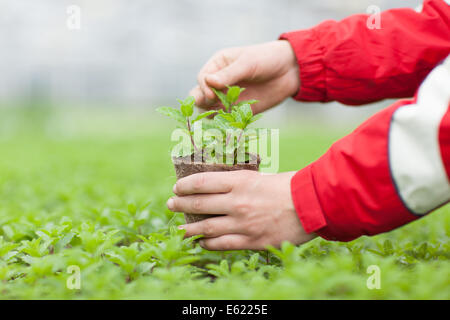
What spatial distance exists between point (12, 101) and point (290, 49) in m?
11.2

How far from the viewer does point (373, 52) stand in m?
1.97

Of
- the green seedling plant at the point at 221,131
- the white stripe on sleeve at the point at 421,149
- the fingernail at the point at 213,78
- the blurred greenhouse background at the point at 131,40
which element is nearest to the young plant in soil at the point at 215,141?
the green seedling plant at the point at 221,131

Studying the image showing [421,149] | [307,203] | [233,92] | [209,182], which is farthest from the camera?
[233,92]

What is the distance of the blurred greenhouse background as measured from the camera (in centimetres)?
1309

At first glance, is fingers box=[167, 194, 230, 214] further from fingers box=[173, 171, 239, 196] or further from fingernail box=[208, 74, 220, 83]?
fingernail box=[208, 74, 220, 83]

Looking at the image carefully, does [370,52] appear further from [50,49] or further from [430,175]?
[50,49]

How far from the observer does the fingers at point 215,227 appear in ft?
4.52

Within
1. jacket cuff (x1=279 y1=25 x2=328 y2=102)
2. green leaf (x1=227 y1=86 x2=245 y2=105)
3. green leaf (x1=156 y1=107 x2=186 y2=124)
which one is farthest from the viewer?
jacket cuff (x1=279 y1=25 x2=328 y2=102)

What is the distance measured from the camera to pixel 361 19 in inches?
78.4

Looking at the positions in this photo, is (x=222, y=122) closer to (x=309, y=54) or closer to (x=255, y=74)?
(x=255, y=74)

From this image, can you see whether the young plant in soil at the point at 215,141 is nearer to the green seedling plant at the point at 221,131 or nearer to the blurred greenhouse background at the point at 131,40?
the green seedling plant at the point at 221,131

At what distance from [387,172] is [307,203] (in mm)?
248

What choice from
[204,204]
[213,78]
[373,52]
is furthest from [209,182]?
[373,52]

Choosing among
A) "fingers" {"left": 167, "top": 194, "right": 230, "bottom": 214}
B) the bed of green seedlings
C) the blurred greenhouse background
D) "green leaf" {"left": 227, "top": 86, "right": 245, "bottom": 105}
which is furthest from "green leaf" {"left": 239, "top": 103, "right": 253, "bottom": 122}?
the blurred greenhouse background
